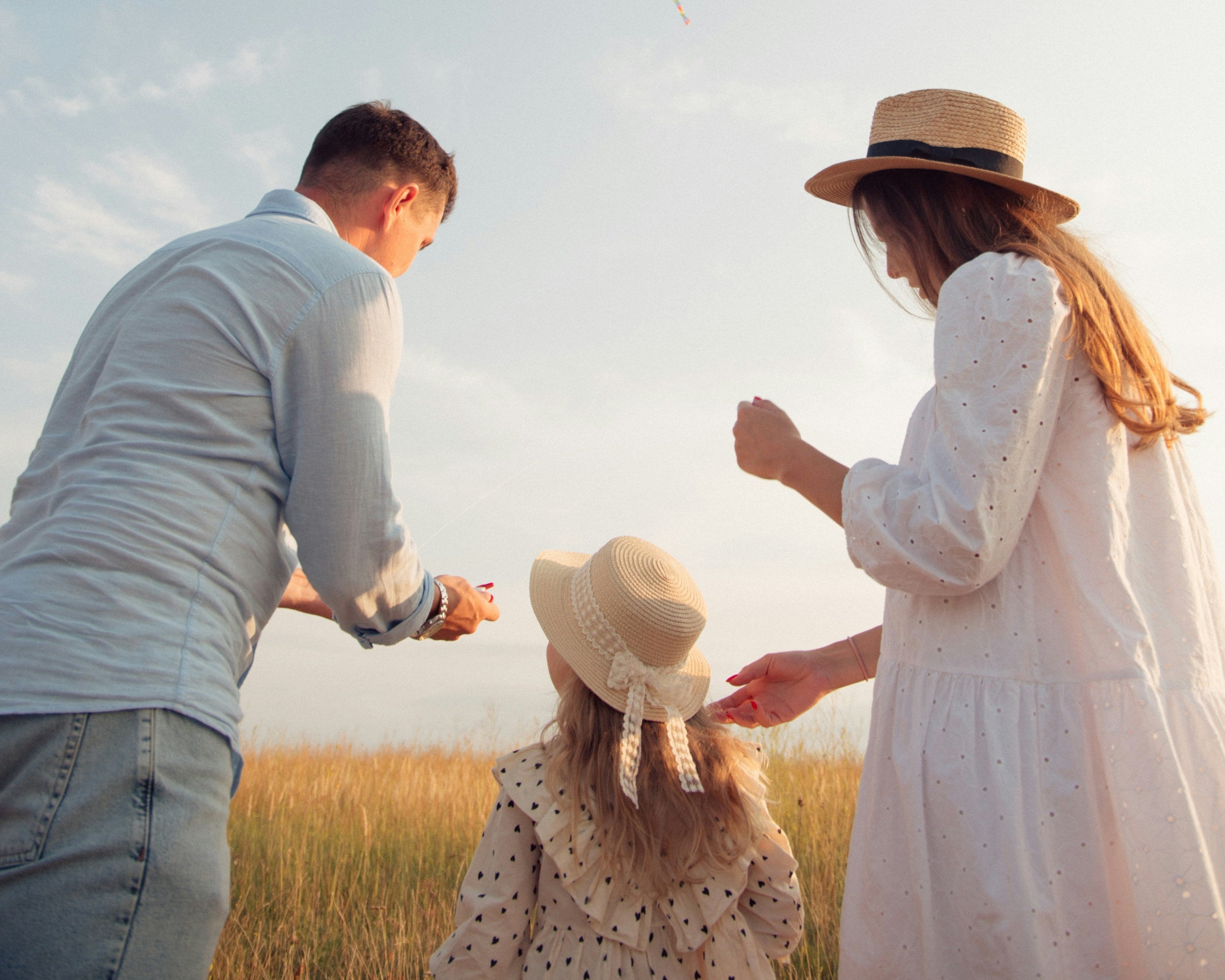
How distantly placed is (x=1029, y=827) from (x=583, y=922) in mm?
1236

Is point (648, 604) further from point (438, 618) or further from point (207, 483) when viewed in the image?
point (207, 483)

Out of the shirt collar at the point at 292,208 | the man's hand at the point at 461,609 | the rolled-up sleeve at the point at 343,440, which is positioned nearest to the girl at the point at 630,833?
the man's hand at the point at 461,609

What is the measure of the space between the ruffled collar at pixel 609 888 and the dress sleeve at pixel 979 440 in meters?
1.11

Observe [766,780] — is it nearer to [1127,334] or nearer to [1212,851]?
[1212,851]

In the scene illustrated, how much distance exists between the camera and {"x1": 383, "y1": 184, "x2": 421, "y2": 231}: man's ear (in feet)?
8.59

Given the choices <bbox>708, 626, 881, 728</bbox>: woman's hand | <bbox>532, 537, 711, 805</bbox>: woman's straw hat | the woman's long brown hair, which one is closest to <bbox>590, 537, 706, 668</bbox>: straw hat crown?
<bbox>532, 537, 711, 805</bbox>: woman's straw hat

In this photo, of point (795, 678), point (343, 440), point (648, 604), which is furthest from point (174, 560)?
point (795, 678)

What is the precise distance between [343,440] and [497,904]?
1270mm

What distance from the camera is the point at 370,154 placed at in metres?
2.64

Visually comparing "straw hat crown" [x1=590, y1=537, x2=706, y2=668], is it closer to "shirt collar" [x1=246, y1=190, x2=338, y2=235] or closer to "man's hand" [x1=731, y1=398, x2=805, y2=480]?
"man's hand" [x1=731, y1=398, x2=805, y2=480]

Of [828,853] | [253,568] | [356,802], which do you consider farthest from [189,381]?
[356,802]

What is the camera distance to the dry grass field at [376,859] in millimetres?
3658

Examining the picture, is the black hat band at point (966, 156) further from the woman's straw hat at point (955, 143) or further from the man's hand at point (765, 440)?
the man's hand at point (765, 440)

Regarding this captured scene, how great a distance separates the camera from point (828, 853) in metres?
4.31
